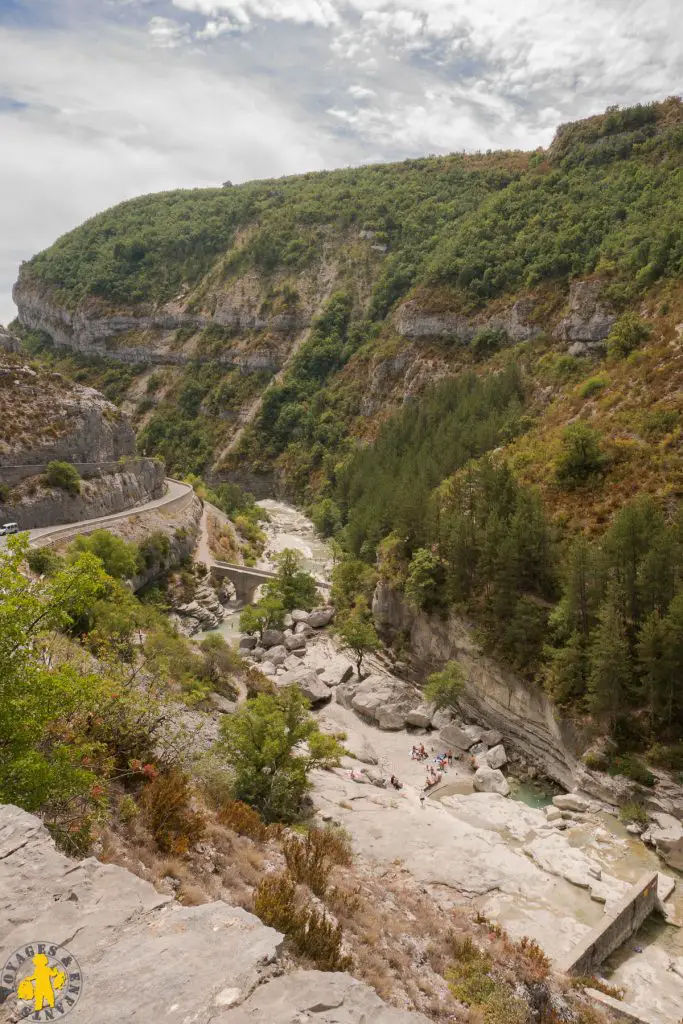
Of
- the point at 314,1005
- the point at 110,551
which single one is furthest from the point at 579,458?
the point at 314,1005

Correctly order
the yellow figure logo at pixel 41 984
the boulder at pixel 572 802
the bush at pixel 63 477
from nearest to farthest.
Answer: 1. the yellow figure logo at pixel 41 984
2. the boulder at pixel 572 802
3. the bush at pixel 63 477

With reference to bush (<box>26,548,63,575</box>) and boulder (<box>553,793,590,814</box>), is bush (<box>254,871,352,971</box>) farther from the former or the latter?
bush (<box>26,548,63,575</box>)

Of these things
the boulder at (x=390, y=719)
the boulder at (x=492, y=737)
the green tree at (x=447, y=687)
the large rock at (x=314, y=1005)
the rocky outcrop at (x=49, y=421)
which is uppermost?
the rocky outcrop at (x=49, y=421)

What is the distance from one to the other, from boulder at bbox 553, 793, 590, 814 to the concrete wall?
7230 millimetres

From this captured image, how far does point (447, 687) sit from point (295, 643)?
18050 millimetres

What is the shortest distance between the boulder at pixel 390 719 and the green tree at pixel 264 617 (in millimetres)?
17776

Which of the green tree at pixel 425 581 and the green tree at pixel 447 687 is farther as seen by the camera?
the green tree at pixel 425 581

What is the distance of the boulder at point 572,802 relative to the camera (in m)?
30.4

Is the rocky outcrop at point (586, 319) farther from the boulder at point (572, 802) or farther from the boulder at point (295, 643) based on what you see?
the boulder at point (572, 802)

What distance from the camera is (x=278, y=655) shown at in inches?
2034

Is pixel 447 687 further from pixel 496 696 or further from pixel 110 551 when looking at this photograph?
pixel 110 551

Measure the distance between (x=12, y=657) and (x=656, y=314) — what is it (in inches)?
2974

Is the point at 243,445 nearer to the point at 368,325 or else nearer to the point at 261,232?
the point at 368,325

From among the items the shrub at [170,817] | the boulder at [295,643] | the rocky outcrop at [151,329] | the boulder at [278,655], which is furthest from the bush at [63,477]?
the rocky outcrop at [151,329]
